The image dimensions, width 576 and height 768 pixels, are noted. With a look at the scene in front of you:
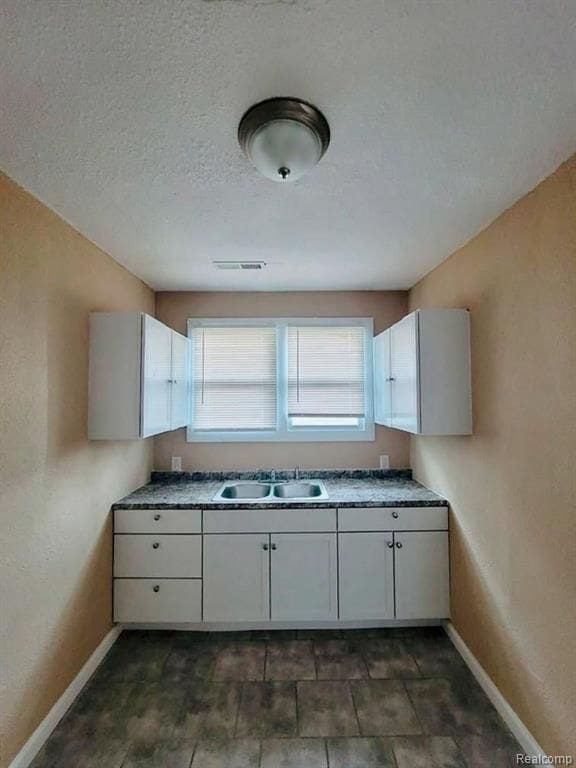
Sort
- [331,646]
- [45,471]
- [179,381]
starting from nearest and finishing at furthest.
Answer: [45,471], [331,646], [179,381]

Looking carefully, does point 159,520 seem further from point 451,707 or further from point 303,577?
point 451,707

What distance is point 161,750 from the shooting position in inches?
71.2

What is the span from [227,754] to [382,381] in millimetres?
2324

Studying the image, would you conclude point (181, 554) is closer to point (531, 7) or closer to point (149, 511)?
point (149, 511)

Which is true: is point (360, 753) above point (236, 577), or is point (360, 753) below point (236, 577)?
below

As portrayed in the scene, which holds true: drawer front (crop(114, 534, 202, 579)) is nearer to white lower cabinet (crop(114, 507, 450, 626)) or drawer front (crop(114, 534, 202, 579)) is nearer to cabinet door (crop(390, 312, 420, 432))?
white lower cabinet (crop(114, 507, 450, 626))

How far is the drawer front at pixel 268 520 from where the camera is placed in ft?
8.69

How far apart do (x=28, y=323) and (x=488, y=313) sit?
224 centimetres

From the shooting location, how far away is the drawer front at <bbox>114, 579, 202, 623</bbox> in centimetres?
261

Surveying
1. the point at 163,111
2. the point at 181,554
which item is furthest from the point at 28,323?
→ the point at 181,554

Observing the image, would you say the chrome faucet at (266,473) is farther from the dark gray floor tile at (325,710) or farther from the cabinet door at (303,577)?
the dark gray floor tile at (325,710)

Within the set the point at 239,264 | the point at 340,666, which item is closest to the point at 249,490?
the point at 340,666

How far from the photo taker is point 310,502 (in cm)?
267

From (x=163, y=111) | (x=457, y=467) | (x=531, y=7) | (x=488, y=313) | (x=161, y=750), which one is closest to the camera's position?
(x=531, y=7)
